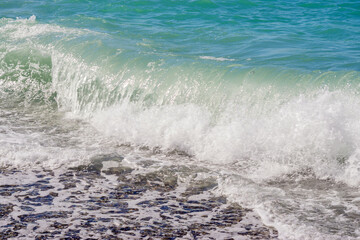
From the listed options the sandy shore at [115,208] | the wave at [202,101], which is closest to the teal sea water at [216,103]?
the wave at [202,101]

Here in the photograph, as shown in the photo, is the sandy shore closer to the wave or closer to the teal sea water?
the teal sea water

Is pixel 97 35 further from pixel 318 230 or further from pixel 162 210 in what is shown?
pixel 318 230

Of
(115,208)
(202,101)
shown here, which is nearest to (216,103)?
(202,101)

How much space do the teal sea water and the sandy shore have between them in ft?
0.91

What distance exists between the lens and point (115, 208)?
450cm

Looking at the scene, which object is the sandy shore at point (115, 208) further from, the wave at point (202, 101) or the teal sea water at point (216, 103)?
the wave at point (202, 101)

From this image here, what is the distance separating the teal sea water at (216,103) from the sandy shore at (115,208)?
0.28 meters

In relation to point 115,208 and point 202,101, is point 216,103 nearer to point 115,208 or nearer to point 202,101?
point 202,101

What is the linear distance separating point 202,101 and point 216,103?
229 millimetres

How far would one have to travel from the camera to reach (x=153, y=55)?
29.6ft

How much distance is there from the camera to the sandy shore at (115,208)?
13.3 feet

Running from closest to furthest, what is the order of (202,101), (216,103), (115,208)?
(115,208) → (216,103) → (202,101)

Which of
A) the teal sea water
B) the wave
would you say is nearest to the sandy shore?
the teal sea water

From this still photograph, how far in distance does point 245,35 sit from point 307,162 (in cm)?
591
